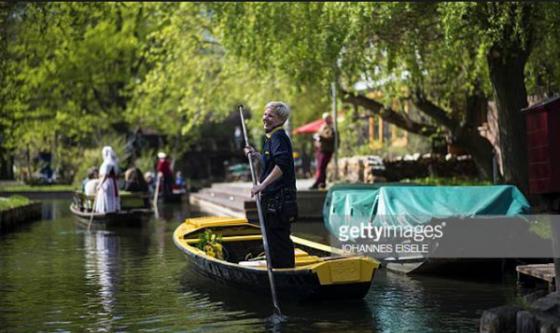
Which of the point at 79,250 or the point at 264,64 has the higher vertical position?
the point at 264,64

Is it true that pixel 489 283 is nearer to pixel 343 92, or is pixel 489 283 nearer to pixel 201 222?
pixel 201 222

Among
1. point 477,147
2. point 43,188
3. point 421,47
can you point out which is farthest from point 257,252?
point 43,188

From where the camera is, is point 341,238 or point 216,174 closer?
point 341,238

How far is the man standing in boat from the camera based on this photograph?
1049cm

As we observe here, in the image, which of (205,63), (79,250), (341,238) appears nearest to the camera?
(341,238)

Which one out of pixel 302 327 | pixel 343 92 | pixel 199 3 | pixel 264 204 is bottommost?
pixel 302 327

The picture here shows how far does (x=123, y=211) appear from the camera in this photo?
24.1 m

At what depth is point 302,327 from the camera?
950 cm

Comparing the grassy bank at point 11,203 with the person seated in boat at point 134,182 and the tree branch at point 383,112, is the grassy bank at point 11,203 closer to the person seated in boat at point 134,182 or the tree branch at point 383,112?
the person seated in boat at point 134,182

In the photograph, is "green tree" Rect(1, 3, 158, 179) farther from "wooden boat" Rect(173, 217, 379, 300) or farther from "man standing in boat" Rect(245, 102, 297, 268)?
"man standing in boat" Rect(245, 102, 297, 268)

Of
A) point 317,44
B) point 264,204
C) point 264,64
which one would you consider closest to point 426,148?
point 264,64

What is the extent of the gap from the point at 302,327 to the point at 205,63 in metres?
27.6

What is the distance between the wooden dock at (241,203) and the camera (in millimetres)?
23109

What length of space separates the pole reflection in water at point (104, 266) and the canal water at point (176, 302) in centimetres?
1
